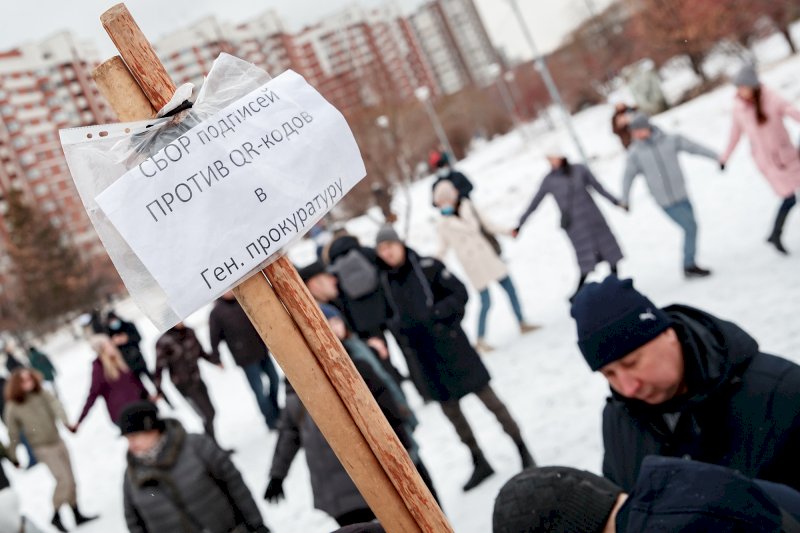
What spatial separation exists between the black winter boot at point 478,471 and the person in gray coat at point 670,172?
327cm

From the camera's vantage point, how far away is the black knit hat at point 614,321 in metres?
1.77

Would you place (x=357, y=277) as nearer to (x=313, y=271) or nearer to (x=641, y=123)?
(x=313, y=271)

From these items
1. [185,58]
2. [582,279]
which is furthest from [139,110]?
[185,58]

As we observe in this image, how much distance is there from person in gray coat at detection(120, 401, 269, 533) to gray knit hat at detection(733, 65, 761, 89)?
523cm

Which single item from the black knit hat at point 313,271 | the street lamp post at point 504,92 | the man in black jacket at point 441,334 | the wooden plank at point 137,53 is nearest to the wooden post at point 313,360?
the wooden plank at point 137,53

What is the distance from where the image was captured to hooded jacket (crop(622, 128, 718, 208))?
20.3 ft

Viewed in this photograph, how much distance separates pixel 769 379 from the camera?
1.66m

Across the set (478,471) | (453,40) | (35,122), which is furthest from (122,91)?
(453,40)

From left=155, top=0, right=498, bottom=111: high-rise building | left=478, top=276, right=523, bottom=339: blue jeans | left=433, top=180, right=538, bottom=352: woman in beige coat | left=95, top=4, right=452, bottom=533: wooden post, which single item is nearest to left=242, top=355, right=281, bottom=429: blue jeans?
left=433, top=180, right=538, bottom=352: woman in beige coat

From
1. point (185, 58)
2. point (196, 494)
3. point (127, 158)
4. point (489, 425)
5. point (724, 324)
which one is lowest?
point (489, 425)

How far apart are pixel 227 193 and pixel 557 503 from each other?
3.19 feet

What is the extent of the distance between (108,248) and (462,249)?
232 inches

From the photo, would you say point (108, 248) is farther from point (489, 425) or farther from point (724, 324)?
point (489, 425)

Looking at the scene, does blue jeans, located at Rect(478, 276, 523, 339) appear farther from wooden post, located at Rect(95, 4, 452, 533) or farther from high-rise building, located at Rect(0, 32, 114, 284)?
high-rise building, located at Rect(0, 32, 114, 284)
